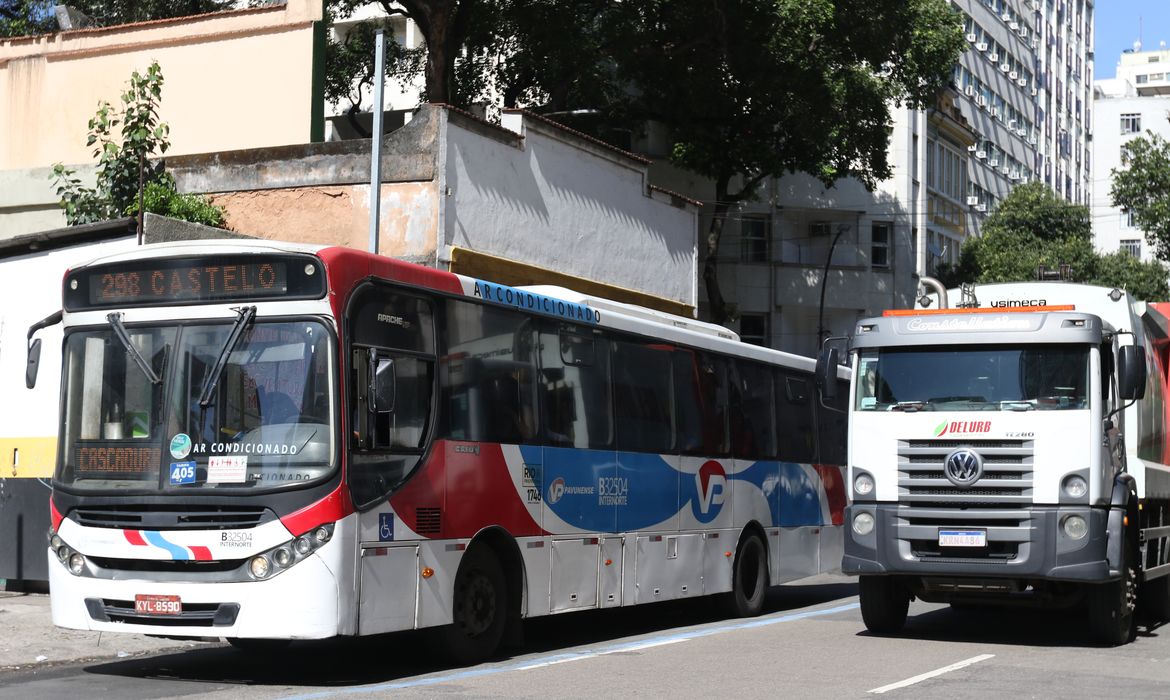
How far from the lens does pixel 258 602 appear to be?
980cm

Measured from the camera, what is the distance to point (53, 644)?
12.1 meters

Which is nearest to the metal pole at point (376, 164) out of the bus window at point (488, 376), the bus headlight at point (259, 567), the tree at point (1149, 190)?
the bus window at point (488, 376)

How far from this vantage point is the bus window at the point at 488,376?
444 inches

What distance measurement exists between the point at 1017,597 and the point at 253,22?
16074 mm

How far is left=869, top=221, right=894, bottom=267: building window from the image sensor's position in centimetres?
5281

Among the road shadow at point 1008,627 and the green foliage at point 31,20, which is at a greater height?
the green foliage at point 31,20

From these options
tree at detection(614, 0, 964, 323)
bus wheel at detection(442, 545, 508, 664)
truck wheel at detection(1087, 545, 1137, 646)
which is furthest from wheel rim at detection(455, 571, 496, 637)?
tree at detection(614, 0, 964, 323)

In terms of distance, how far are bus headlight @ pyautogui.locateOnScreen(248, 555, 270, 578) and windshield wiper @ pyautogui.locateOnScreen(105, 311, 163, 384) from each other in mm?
1455

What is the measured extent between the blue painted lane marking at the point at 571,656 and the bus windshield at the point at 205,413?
145 centimetres

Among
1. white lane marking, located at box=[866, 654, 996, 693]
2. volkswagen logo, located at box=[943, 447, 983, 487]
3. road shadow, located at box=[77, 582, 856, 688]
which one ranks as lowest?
road shadow, located at box=[77, 582, 856, 688]

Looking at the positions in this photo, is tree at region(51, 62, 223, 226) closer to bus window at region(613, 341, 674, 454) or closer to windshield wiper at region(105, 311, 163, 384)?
bus window at region(613, 341, 674, 454)

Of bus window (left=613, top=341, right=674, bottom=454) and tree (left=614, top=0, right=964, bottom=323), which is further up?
tree (left=614, top=0, right=964, bottom=323)

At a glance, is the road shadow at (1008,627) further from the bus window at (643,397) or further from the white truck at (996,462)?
the bus window at (643,397)

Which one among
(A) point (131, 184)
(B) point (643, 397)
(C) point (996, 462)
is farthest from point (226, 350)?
(A) point (131, 184)
